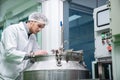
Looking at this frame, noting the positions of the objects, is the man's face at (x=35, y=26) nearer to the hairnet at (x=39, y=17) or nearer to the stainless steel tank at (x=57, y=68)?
the hairnet at (x=39, y=17)

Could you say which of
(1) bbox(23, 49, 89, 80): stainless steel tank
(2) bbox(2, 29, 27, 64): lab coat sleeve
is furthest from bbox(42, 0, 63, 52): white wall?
(1) bbox(23, 49, 89, 80): stainless steel tank

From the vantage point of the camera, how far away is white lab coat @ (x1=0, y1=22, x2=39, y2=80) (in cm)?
157

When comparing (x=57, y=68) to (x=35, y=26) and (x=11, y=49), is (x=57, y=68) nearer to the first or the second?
(x=11, y=49)

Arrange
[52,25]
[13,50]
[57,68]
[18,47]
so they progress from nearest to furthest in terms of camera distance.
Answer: [57,68]
[13,50]
[18,47]
[52,25]

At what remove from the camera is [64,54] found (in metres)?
1.37

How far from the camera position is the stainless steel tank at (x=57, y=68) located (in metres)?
1.28

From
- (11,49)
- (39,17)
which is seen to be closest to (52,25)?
(39,17)

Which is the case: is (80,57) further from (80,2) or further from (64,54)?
(80,2)

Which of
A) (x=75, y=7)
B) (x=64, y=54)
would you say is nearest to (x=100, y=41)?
(x=64, y=54)

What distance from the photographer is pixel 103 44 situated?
1.61 meters

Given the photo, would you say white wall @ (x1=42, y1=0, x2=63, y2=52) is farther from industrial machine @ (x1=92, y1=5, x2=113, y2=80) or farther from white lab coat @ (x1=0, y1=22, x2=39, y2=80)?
industrial machine @ (x1=92, y1=5, x2=113, y2=80)

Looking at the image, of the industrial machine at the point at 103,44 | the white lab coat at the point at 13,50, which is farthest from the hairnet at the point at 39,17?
the industrial machine at the point at 103,44

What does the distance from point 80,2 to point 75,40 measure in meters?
0.49

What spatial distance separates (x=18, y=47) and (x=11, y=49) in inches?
5.9
